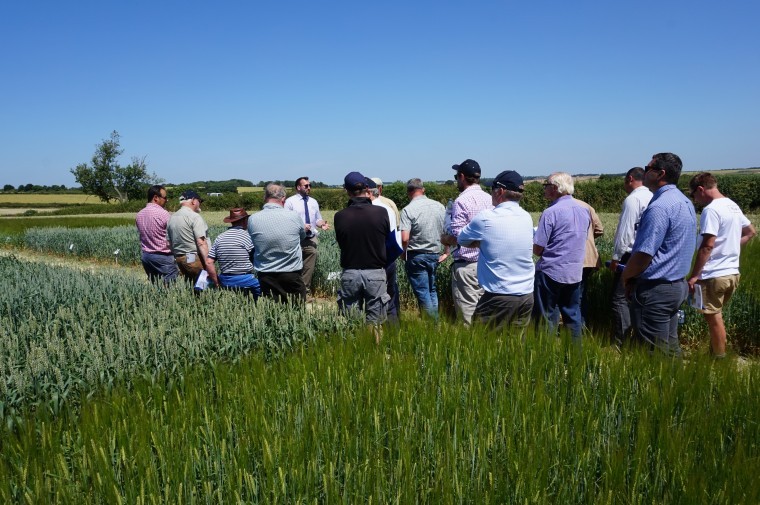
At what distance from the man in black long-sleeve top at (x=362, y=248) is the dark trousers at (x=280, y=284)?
2.74ft

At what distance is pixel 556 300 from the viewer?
4.91 meters

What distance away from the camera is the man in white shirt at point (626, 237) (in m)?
5.26

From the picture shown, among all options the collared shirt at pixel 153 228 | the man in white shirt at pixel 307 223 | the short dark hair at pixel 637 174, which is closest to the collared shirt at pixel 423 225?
the short dark hair at pixel 637 174

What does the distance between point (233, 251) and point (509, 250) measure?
130 inches

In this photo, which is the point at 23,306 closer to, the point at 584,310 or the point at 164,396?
the point at 164,396

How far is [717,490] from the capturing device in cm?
186

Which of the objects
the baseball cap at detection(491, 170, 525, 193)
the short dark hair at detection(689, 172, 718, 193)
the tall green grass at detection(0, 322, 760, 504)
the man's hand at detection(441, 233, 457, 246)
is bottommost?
the tall green grass at detection(0, 322, 760, 504)

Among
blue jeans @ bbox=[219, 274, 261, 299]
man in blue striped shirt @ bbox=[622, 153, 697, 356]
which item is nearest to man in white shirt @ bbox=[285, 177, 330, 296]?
blue jeans @ bbox=[219, 274, 261, 299]

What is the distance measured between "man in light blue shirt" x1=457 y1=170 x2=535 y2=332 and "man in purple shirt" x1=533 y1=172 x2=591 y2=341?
0.53 meters

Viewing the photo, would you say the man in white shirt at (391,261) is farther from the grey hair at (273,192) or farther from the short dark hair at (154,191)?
the short dark hair at (154,191)

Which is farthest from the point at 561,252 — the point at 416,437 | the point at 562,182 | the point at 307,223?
the point at 307,223

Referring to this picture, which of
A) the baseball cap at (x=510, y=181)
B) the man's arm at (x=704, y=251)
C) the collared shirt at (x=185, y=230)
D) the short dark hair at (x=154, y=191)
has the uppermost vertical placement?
the short dark hair at (x=154, y=191)

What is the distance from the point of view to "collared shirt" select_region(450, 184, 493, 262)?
17.3ft

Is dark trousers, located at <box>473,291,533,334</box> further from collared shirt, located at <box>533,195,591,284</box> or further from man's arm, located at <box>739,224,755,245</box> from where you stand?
man's arm, located at <box>739,224,755,245</box>
